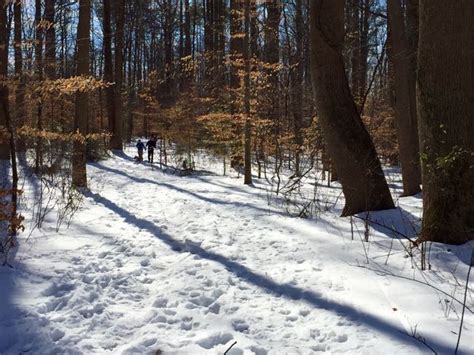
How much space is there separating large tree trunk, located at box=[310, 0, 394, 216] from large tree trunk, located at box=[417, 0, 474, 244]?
2.08 meters

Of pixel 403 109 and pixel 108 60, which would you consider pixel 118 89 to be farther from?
pixel 403 109

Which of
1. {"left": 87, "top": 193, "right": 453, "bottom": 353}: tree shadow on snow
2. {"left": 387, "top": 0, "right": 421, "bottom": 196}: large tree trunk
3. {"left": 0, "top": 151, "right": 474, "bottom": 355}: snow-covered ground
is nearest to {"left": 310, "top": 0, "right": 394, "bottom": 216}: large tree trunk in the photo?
{"left": 0, "top": 151, "right": 474, "bottom": 355}: snow-covered ground

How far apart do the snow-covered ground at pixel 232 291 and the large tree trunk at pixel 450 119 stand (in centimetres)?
32

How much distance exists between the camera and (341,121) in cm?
738

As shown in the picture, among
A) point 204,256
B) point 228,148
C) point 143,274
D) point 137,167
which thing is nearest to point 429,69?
point 204,256

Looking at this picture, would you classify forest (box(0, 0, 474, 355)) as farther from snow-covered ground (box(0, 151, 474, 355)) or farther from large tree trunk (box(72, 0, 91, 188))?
large tree trunk (box(72, 0, 91, 188))

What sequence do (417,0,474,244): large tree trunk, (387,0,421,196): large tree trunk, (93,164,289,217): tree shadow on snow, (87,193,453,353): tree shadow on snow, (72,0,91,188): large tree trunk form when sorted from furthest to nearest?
(72,0,91,188): large tree trunk < (387,0,421,196): large tree trunk < (93,164,289,217): tree shadow on snow < (417,0,474,244): large tree trunk < (87,193,453,353): tree shadow on snow

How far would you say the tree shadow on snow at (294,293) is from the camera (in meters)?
3.21

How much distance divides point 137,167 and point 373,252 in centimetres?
1474

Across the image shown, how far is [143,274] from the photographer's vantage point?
4.96m

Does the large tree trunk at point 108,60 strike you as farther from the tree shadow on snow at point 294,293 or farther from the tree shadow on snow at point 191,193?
the tree shadow on snow at point 294,293

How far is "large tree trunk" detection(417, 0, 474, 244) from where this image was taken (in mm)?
5043

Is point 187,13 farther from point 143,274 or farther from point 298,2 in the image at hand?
point 143,274

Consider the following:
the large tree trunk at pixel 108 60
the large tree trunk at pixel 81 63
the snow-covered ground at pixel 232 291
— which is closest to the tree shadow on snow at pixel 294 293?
the snow-covered ground at pixel 232 291
